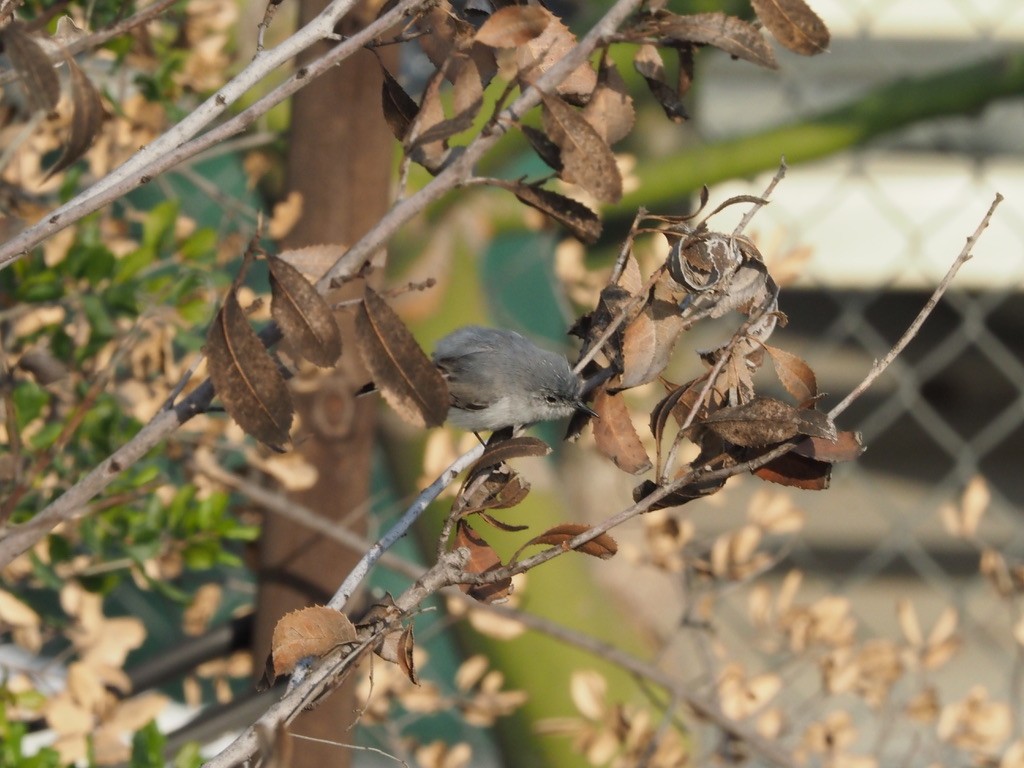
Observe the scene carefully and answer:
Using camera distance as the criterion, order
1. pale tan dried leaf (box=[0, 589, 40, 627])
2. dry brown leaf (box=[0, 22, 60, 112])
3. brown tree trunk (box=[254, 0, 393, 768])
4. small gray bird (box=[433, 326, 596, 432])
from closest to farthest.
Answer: dry brown leaf (box=[0, 22, 60, 112]), small gray bird (box=[433, 326, 596, 432]), pale tan dried leaf (box=[0, 589, 40, 627]), brown tree trunk (box=[254, 0, 393, 768])

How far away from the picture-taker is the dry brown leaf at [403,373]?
2.32 feet

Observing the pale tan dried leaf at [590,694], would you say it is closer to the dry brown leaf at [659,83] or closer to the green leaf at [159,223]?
the green leaf at [159,223]

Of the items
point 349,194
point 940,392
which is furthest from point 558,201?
point 940,392

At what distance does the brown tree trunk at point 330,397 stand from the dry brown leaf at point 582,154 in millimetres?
855

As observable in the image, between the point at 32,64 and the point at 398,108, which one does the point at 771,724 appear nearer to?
the point at 398,108

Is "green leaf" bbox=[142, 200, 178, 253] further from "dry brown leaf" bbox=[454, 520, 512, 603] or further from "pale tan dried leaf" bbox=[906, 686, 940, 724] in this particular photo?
"pale tan dried leaf" bbox=[906, 686, 940, 724]

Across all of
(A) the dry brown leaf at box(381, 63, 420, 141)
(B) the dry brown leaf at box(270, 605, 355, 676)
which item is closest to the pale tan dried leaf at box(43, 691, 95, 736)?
(B) the dry brown leaf at box(270, 605, 355, 676)

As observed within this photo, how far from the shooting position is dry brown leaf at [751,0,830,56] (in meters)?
0.77

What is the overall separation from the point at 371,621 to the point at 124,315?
920 millimetres

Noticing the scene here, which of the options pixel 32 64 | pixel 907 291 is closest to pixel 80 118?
pixel 32 64

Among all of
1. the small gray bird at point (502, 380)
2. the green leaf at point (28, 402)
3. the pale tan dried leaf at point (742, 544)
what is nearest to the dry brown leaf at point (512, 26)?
the small gray bird at point (502, 380)

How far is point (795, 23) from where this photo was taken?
77 cm

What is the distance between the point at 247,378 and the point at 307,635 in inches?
6.3

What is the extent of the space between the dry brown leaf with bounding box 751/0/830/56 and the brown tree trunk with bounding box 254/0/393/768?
0.86 metres
